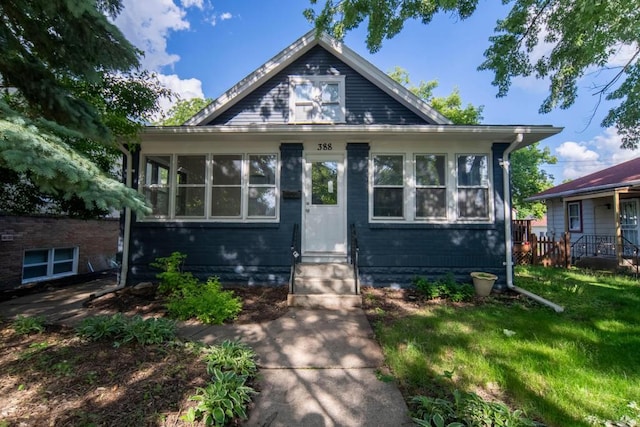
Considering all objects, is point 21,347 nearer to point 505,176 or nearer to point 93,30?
point 93,30

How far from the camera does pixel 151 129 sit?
19.6 ft

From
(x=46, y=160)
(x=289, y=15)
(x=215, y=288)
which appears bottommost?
(x=215, y=288)

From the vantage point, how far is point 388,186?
21.7ft

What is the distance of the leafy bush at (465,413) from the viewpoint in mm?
2064

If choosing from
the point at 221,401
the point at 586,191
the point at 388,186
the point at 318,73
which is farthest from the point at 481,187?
the point at 586,191

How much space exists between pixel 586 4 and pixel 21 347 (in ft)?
28.6

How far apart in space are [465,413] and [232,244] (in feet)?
17.8

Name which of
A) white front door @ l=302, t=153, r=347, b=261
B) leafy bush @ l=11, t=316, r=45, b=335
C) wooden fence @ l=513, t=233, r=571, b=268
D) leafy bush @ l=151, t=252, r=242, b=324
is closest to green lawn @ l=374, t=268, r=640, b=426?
leafy bush @ l=151, t=252, r=242, b=324

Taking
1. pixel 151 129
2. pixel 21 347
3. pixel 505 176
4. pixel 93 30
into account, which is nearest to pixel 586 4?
pixel 505 176

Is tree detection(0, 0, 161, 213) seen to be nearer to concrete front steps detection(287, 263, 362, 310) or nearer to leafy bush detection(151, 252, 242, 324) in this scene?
leafy bush detection(151, 252, 242, 324)

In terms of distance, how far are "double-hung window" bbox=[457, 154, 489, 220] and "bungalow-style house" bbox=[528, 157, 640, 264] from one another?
6.49m

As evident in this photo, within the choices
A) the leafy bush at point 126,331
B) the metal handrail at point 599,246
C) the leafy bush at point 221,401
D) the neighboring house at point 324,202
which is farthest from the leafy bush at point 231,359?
the metal handrail at point 599,246

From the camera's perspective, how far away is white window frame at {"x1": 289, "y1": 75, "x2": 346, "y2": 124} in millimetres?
7684

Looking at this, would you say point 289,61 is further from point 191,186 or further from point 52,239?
point 52,239
